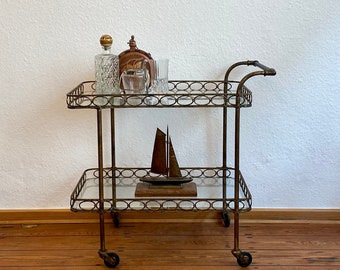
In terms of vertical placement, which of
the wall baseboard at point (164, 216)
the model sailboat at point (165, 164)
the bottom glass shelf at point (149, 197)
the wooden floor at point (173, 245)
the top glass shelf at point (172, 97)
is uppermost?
the top glass shelf at point (172, 97)

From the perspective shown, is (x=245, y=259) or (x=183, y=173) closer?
(x=245, y=259)

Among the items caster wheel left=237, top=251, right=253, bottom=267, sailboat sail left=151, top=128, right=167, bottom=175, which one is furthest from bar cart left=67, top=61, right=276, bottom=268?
sailboat sail left=151, top=128, right=167, bottom=175

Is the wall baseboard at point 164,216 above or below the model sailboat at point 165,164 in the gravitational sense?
below

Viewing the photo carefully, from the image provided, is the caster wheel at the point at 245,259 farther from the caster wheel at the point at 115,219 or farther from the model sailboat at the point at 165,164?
the caster wheel at the point at 115,219

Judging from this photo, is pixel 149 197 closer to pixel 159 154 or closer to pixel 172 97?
pixel 159 154

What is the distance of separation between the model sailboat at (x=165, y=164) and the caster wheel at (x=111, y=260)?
0.92ft

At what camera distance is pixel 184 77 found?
1.82m

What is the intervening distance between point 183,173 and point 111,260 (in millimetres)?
466

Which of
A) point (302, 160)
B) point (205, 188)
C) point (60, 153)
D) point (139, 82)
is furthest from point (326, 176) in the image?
point (60, 153)

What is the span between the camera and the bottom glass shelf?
161cm

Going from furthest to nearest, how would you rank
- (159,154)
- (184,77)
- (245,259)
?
(184,77) < (159,154) < (245,259)

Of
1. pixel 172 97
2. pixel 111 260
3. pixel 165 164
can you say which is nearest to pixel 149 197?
pixel 165 164

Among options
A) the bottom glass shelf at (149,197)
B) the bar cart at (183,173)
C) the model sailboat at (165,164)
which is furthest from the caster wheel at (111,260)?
the model sailboat at (165,164)

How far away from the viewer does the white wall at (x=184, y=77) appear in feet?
5.83
